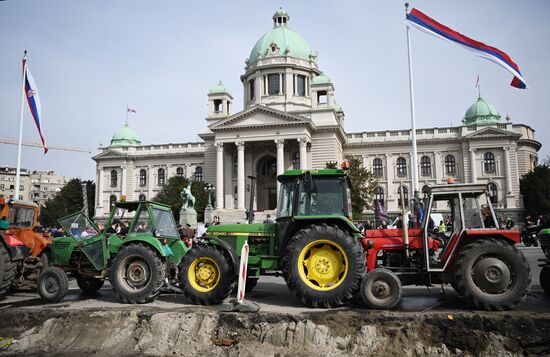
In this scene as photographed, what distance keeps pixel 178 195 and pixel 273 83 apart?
18731 millimetres

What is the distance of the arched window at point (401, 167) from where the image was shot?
51.6m

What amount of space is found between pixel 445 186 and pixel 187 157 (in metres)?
54.2

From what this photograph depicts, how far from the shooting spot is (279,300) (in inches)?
333

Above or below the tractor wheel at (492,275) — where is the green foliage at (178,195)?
above

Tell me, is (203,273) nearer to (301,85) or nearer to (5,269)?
(5,269)

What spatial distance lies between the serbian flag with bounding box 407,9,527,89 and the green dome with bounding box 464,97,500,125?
39.9 meters

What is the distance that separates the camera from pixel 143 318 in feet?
22.6

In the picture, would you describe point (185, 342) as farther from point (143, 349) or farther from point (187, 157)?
point (187, 157)

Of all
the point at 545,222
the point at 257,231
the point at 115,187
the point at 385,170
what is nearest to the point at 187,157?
the point at 115,187

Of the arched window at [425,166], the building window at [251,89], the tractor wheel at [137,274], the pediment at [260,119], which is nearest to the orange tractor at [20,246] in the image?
the tractor wheel at [137,274]

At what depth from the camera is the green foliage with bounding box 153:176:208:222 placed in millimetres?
49250

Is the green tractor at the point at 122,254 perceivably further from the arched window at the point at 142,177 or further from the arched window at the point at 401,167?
the arched window at the point at 142,177

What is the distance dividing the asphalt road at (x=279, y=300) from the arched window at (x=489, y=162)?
42.1 meters

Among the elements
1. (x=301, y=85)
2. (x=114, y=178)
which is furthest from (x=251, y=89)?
(x=114, y=178)
